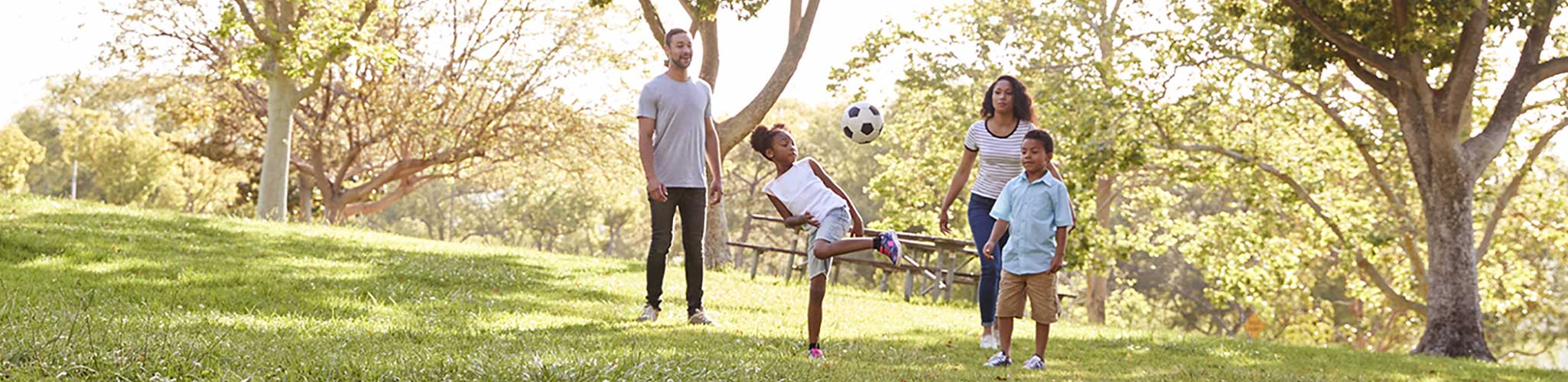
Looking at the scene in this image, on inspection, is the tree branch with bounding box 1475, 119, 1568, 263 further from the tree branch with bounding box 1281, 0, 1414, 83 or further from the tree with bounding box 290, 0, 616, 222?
the tree with bounding box 290, 0, 616, 222

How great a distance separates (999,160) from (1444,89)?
859 centimetres

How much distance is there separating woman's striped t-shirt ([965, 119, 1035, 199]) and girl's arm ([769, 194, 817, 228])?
174cm

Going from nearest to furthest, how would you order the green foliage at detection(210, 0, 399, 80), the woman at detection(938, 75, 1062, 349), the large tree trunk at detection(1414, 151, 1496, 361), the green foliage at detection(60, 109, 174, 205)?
the woman at detection(938, 75, 1062, 349) → the large tree trunk at detection(1414, 151, 1496, 361) → the green foliage at detection(210, 0, 399, 80) → the green foliage at detection(60, 109, 174, 205)

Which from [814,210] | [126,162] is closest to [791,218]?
[814,210]

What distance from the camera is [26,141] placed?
55125 mm

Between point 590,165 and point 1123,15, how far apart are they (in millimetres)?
16174

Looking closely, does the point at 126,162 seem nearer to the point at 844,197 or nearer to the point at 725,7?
the point at 725,7

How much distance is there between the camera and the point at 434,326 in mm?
7035

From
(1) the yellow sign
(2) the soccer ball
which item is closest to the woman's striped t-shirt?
(2) the soccer ball

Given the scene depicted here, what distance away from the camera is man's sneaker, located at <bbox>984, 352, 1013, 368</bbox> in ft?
24.3

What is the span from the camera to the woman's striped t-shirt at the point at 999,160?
829cm

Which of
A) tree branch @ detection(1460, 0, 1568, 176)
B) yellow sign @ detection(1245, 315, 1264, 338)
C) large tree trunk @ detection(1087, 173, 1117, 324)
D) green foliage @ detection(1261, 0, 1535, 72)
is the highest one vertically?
green foliage @ detection(1261, 0, 1535, 72)

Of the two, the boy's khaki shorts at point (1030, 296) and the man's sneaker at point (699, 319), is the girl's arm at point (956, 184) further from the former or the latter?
the man's sneaker at point (699, 319)

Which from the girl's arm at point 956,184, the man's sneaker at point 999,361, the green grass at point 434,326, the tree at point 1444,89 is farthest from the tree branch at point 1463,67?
the man's sneaker at point 999,361
